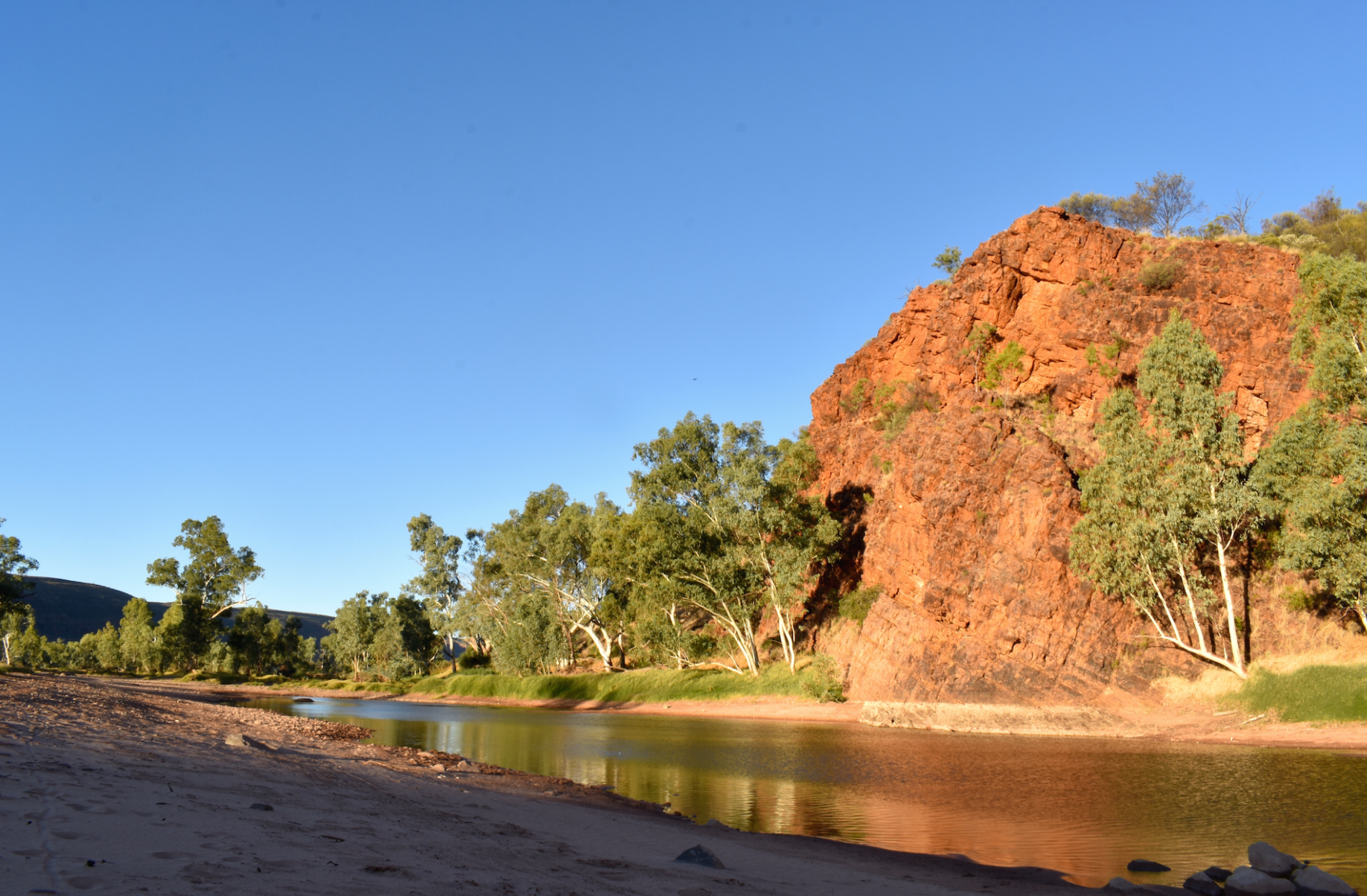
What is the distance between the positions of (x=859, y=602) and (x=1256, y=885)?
4973cm

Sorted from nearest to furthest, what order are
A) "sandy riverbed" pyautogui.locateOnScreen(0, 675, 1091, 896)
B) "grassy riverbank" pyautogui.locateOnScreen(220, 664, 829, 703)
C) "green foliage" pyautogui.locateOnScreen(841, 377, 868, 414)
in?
"sandy riverbed" pyautogui.locateOnScreen(0, 675, 1091, 896) → "grassy riverbank" pyautogui.locateOnScreen(220, 664, 829, 703) → "green foliage" pyautogui.locateOnScreen(841, 377, 868, 414)

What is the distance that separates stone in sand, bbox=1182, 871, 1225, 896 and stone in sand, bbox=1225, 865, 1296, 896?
0.49 feet

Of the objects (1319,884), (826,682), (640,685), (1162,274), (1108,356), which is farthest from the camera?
(640,685)

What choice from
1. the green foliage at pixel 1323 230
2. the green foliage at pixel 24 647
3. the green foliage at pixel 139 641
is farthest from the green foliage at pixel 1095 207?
the green foliage at pixel 24 647

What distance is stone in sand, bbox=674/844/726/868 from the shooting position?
445 inches

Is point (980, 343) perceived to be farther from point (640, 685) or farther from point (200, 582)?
point (200, 582)

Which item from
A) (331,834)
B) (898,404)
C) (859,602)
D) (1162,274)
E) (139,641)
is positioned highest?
(1162,274)

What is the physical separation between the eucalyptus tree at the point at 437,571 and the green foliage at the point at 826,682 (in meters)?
63.4

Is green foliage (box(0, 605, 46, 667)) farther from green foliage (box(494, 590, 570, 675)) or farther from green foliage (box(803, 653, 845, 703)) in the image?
green foliage (box(803, 653, 845, 703))

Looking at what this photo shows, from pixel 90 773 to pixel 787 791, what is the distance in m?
16.9

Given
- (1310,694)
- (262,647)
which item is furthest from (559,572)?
(1310,694)

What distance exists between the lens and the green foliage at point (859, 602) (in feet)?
193

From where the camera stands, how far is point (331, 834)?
945cm

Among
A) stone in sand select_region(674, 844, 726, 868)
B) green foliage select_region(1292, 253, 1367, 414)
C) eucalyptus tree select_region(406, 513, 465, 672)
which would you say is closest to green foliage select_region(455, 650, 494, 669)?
eucalyptus tree select_region(406, 513, 465, 672)
